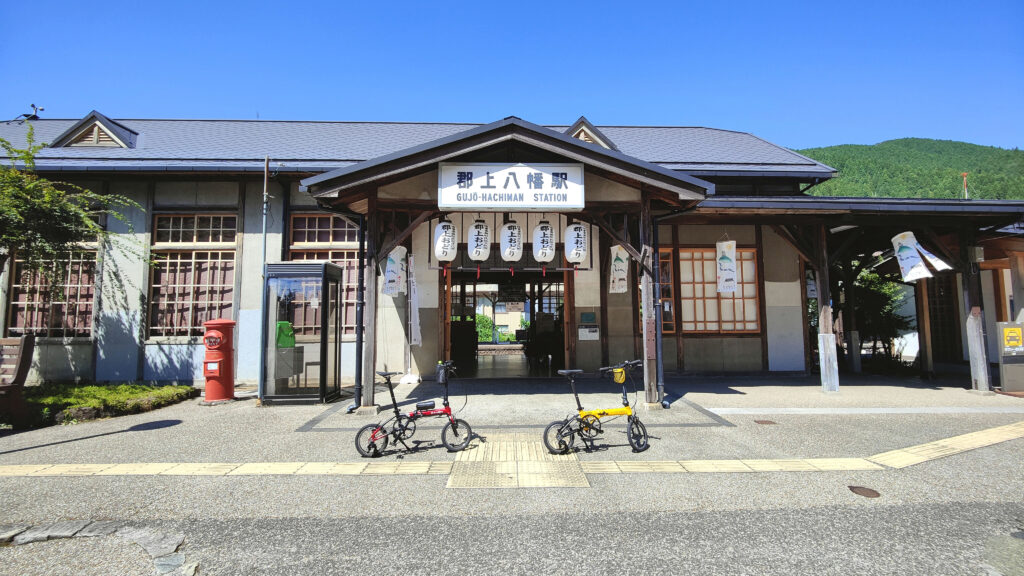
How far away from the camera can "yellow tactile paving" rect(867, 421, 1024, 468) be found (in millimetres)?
5477

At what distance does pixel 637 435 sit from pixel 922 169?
3110 inches

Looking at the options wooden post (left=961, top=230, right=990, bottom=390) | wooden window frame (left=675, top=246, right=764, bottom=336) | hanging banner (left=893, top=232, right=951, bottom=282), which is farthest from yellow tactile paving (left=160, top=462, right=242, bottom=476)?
wooden post (left=961, top=230, right=990, bottom=390)

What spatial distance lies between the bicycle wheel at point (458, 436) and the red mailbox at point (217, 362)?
5.77 m

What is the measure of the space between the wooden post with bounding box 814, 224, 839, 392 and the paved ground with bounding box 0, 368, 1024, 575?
215 centimetres

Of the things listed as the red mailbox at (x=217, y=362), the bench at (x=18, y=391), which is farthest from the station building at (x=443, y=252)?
the bench at (x=18, y=391)

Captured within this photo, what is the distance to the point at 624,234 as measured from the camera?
8750 mm

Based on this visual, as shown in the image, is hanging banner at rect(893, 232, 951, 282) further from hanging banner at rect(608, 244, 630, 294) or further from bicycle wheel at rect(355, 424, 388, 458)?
bicycle wheel at rect(355, 424, 388, 458)

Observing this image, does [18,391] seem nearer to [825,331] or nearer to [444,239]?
[444,239]

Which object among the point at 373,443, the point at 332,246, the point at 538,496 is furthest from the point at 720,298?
the point at 332,246

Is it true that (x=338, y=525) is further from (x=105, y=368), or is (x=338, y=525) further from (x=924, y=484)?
(x=105, y=368)

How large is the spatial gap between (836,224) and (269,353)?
12.2 m

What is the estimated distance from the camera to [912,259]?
9.79 m

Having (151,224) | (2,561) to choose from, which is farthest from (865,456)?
(151,224)

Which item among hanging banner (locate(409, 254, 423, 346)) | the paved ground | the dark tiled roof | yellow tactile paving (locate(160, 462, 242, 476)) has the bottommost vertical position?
the paved ground
